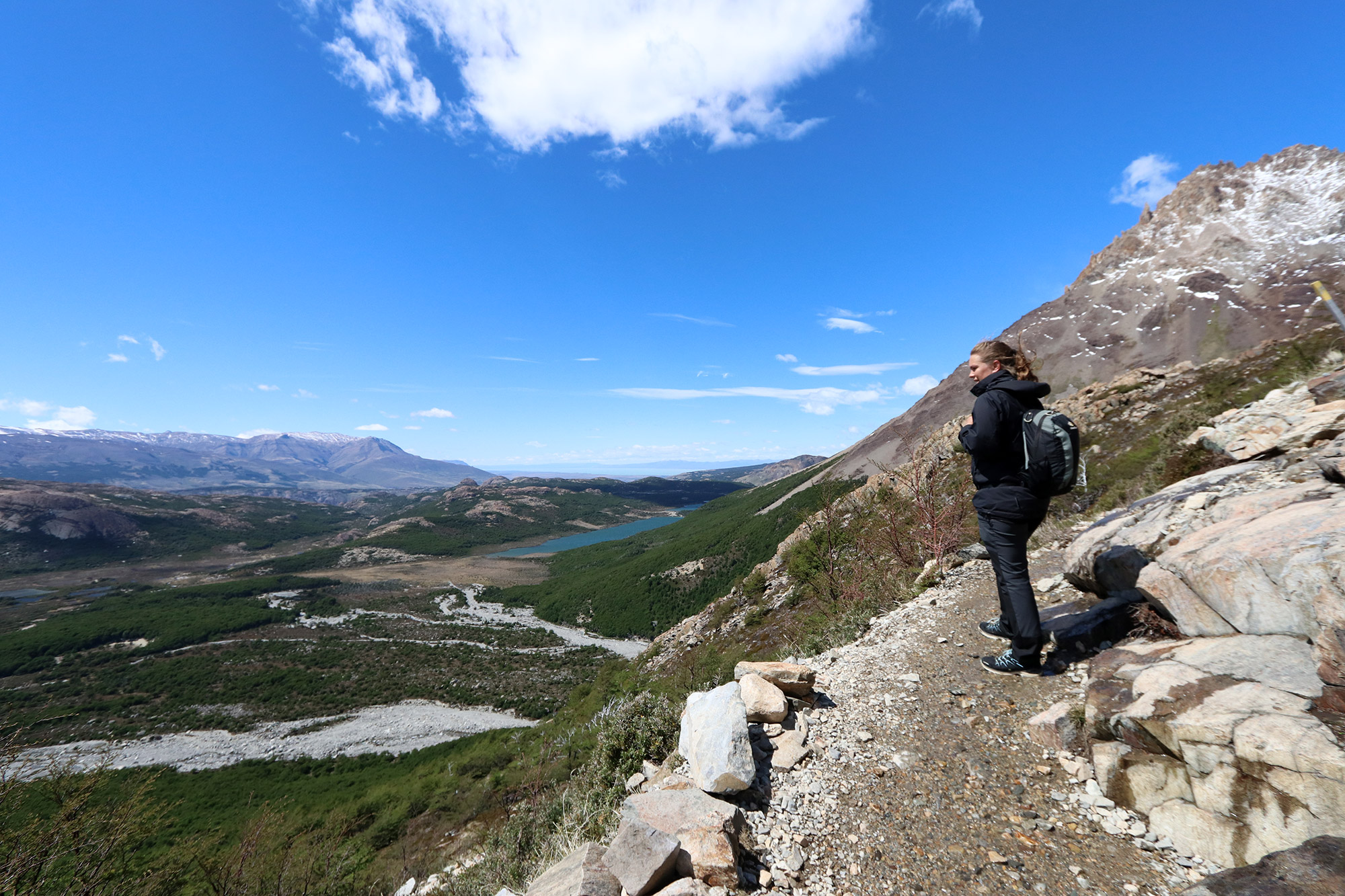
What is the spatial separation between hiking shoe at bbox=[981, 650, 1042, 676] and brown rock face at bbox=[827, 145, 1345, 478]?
299ft

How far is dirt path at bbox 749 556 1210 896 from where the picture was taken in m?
3.06

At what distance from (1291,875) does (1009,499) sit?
10.6 feet

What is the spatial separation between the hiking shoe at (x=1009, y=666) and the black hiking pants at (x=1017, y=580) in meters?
0.05

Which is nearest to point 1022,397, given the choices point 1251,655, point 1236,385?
point 1251,655

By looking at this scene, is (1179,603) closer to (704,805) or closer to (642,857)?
(704,805)

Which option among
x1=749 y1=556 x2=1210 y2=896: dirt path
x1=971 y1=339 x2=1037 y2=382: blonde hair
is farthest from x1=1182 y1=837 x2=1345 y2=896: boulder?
x1=971 y1=339 x2=1037 y2=382: blonde hair

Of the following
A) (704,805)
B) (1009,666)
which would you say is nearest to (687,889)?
(704,805)

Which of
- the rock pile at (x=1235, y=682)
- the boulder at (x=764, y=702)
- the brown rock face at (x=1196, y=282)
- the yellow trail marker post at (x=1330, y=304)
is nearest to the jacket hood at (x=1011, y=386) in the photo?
the rock pile at (x=1235, y=682)

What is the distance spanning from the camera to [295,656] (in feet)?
237

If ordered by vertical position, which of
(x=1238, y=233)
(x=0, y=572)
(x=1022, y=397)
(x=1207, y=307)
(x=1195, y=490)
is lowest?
(x=0, y=572)

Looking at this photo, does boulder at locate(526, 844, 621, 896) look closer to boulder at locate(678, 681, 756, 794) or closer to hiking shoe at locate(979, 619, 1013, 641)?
boulder at locate(678, 681, 756, 794)

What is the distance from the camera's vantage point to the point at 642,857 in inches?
126

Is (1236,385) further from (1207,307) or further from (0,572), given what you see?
(0,572)

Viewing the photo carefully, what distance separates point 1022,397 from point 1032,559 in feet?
17.5
